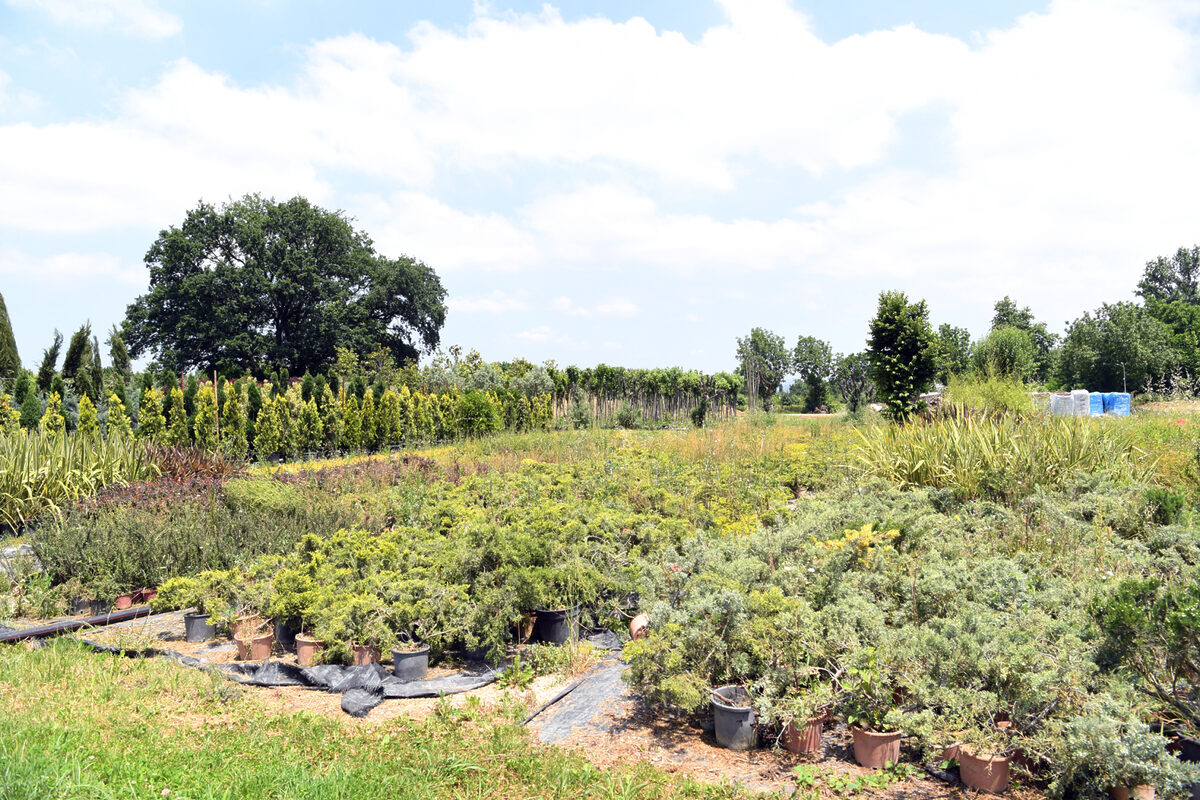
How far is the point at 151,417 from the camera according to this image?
13.8m

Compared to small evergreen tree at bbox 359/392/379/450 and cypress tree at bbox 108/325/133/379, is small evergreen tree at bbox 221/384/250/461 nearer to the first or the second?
small evergreen tree at bbox 359/392/379/450

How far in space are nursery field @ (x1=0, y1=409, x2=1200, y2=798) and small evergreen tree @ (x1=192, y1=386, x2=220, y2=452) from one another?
715 cm

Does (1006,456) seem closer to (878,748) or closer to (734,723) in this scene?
(878,748)

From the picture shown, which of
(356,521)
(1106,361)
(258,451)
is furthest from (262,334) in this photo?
(1106,361)

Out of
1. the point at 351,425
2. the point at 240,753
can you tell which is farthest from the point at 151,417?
the point at 240,753

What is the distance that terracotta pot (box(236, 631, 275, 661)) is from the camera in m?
4.46

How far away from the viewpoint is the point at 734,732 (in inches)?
122

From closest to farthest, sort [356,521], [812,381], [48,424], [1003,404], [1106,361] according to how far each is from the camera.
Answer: [356,521] < [48,424] < [1003,404] < [1106,361] < [812,381]

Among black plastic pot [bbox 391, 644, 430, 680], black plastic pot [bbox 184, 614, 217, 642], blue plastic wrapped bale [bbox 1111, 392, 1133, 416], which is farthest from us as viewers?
blue plastic wrapped bale [bbox 1111, 392, 1133, 416]

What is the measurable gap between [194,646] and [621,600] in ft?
9.82

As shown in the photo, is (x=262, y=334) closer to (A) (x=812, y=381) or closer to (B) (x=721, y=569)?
(A) (x=812, y=381)

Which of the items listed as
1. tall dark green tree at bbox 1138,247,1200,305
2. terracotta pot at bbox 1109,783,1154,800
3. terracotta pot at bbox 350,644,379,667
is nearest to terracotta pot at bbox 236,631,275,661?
terracotta pot at bbox 350,644,379,667

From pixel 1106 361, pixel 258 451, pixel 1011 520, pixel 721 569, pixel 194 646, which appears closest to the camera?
pixel 721 569

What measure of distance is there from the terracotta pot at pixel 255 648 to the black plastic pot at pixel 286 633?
3.9 inches
